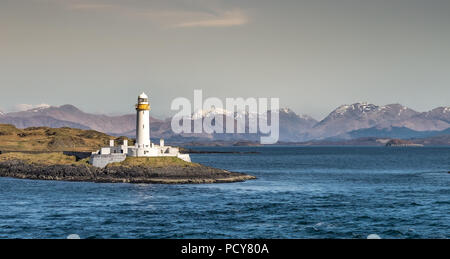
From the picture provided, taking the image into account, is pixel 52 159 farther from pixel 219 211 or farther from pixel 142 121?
pixel 219 211

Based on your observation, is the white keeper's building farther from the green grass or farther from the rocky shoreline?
the green grass

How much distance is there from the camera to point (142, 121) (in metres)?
108

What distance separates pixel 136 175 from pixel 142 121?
12302mm

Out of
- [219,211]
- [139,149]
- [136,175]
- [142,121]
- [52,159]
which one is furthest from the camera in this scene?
[52,159]

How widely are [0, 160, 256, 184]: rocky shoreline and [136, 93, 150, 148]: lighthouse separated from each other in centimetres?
685

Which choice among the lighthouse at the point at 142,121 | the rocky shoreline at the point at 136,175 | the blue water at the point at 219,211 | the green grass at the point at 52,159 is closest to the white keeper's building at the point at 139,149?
the lighthouse at the point at 142,121

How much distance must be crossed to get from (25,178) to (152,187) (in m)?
34.9

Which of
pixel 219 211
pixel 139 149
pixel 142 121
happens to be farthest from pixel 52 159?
pixel 219 211

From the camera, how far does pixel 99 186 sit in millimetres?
91875

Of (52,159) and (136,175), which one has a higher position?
(52,159)

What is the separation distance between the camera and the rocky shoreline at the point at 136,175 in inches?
3907

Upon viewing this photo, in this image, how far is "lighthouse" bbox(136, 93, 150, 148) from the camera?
107m
